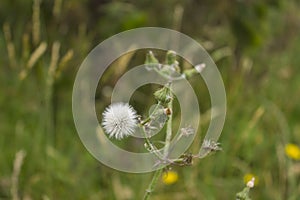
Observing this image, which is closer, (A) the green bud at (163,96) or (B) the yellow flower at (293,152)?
(A) the green bud at (163,96)

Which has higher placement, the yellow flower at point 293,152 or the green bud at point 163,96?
the yellow flower at point 293,152

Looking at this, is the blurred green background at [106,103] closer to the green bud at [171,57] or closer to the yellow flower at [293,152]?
the yellow flower at [293,152]

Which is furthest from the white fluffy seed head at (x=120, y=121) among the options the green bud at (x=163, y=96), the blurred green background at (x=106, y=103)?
the blurred green background at (x=106, y=103)

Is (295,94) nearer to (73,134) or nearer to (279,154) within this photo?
(279,154)

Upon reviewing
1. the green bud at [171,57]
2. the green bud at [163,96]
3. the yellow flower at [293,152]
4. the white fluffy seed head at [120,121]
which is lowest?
the white fluffy seed head at [120,121]

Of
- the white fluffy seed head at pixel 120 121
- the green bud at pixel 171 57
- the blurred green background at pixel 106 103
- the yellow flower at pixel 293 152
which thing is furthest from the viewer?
the yellow flower at pixel 293 152

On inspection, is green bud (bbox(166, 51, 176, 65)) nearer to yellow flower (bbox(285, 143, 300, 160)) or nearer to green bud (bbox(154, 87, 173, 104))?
green bud (bbox(154, 87, 173, 104))

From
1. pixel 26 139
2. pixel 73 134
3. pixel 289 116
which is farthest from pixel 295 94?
pixel 26 139
